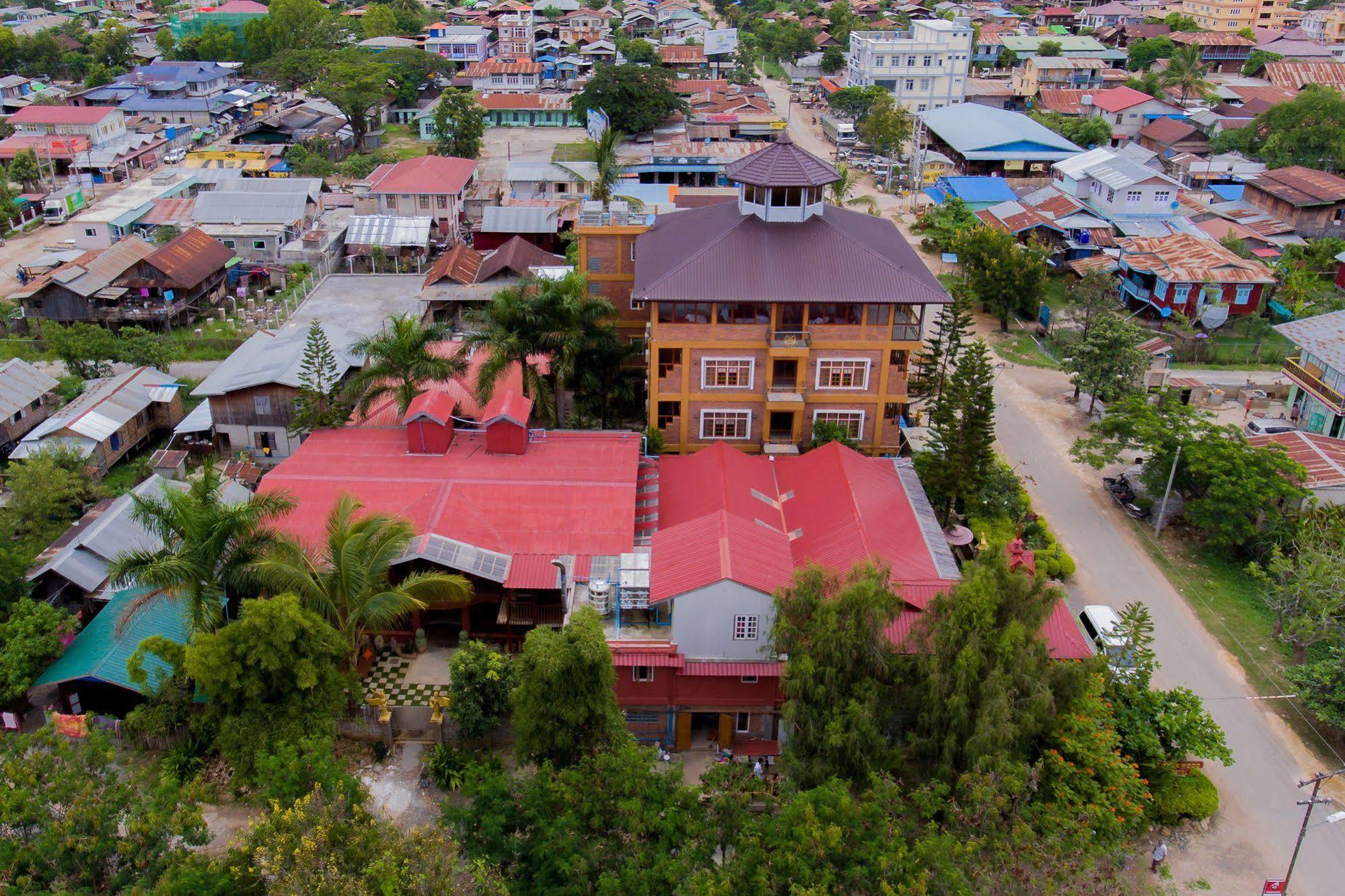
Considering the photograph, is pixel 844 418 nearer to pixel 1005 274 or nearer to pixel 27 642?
pixel 1005 274

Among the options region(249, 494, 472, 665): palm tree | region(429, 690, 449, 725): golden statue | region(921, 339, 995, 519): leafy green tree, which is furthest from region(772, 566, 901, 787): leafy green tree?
region(921, 339, 995, 519): leafy green tree

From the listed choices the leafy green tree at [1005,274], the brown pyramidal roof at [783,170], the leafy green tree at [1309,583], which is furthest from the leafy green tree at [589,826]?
the leafy green tree at [1005,274]

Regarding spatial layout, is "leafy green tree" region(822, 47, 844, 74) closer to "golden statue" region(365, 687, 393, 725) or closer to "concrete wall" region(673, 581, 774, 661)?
"concrete wall" region(673, 581, 774, 661)

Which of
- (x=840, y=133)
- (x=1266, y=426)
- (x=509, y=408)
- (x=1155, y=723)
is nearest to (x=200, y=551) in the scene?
(x=509, y=408)

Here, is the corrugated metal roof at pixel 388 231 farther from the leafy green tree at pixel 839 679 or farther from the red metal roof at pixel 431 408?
the leafy green tree at pixel 839 679

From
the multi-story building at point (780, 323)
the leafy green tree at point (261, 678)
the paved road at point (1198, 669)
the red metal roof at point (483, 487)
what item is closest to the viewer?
the leafy green tree at point (261, 678)

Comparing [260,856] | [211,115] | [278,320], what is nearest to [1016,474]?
[260,856]
